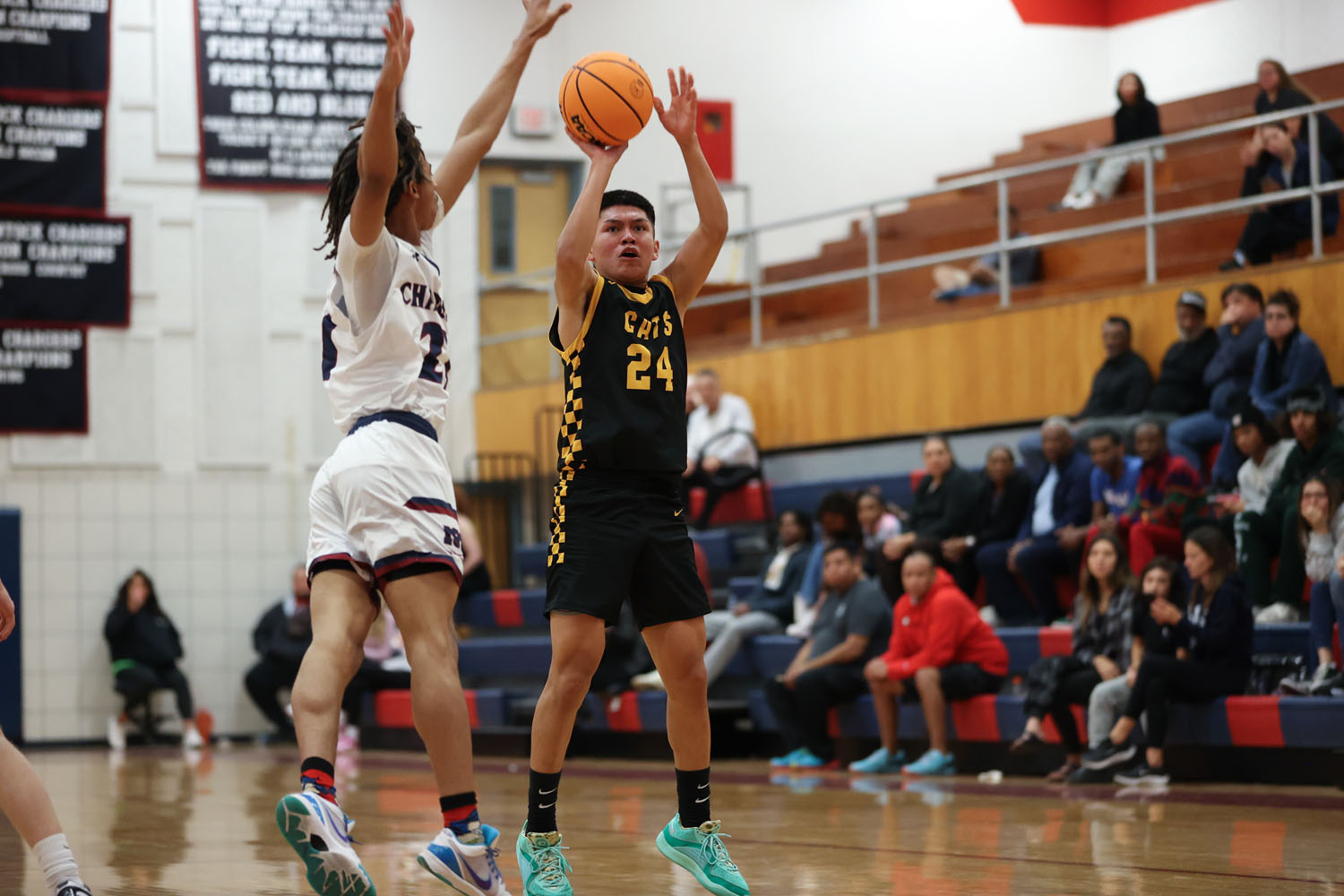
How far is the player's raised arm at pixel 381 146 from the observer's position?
13.3 feet

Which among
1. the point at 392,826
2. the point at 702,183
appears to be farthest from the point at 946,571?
the point at 702,183

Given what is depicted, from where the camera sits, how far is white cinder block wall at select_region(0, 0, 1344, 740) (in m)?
14.9

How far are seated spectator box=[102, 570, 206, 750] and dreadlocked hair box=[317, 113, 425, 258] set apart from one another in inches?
429

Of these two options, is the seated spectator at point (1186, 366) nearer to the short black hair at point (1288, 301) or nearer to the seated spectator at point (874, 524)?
the short black hair at point (1288, 301)

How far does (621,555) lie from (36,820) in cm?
153

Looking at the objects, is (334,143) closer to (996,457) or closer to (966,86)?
(966,86)

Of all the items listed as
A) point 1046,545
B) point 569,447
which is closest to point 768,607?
point 1046,545

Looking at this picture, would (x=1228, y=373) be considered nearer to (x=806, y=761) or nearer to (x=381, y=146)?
(x=806, y=761)

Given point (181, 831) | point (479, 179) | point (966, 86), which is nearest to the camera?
point (181, 831)

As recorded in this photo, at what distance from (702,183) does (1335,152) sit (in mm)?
7126

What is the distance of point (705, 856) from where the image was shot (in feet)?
15.2

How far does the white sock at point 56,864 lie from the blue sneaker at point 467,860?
79 cm

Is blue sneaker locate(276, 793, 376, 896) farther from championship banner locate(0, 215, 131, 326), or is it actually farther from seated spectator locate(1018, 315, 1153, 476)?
championship banner locate(0, 215, 131, 326)

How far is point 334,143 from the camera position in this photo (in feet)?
51.3
